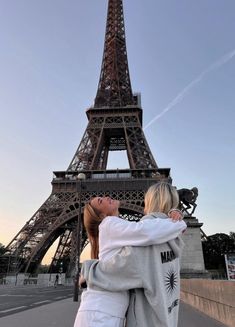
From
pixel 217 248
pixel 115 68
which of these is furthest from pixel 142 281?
pixel 217 248

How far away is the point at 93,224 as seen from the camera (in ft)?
7.61

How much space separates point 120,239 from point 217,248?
66.7 metres

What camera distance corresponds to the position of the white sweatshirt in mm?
1857

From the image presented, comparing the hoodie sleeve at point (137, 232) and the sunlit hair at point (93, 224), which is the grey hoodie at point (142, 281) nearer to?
the hoodie sleeve at point (137, 232)

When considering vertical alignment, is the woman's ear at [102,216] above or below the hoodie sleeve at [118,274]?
above

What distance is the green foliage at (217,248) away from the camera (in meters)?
59.5

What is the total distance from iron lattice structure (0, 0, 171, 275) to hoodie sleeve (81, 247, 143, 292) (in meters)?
30.0

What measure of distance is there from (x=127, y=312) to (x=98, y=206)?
70 cm

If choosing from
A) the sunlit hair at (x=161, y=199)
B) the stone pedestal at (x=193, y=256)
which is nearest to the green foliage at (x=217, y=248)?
the stone pedestal at (x=193, y=256)

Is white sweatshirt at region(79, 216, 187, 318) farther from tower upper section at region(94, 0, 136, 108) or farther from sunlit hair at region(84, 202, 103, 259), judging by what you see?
tower upper section at region(94, 0, 136, 108)

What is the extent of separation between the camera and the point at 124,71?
184ft

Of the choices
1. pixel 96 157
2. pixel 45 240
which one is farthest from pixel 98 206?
pixel 96 157

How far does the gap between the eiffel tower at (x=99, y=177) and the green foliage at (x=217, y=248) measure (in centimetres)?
2287

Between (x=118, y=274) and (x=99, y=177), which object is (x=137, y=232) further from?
(x=99, y=177)
